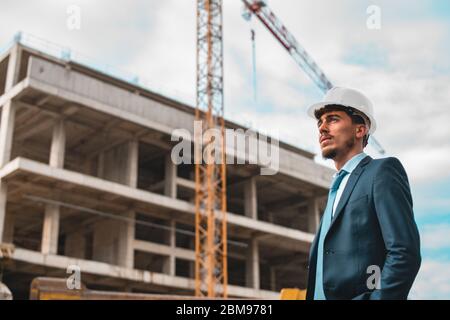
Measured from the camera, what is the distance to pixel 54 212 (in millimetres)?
40312

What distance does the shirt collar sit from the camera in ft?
9.72

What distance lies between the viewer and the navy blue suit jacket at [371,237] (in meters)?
2.48

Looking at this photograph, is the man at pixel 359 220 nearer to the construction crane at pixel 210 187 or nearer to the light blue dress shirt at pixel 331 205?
the light blue dress shirt at pixel 331 205

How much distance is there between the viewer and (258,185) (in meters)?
54.9

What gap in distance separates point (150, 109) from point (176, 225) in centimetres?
1053

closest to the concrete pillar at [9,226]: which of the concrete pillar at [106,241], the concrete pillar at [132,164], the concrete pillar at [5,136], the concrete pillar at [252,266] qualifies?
the concrete pillar at [5,136]

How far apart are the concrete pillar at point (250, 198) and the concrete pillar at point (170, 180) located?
8.24 metres

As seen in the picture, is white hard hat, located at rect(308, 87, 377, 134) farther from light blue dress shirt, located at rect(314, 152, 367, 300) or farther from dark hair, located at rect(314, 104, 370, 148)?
light blue dress shirt, located at rect(314, 152, 367, 300)

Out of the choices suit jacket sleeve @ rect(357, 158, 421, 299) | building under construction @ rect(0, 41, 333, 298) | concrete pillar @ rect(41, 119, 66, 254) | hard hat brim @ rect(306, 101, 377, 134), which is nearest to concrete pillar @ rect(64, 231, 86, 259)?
building under construction @ rect(0, 41, 333, 298)

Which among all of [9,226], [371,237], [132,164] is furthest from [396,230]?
[9,226]

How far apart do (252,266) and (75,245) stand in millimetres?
14814

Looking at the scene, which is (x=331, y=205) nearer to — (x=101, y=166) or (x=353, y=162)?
(x=353, y=162)

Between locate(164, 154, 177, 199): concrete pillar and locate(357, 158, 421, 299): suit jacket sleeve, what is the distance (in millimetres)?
42566
